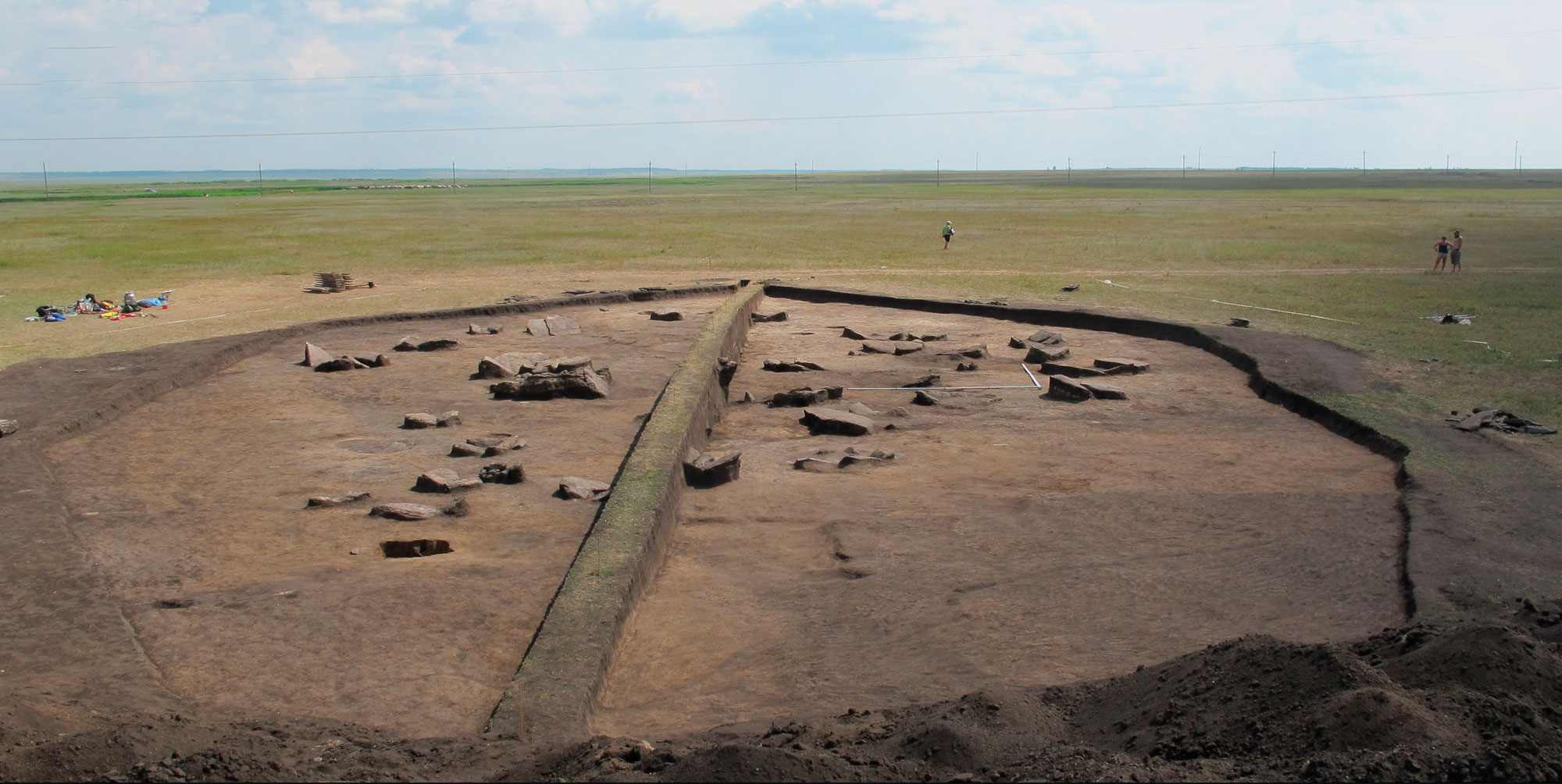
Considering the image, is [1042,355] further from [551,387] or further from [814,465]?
[551,387]

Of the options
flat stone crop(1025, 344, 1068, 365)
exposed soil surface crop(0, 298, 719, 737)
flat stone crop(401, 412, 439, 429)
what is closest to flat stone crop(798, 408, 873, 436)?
exposed soil surface crop(0, 298, 719, 737)

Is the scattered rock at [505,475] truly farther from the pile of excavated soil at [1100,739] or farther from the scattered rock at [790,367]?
the scattered rock at [790,367]

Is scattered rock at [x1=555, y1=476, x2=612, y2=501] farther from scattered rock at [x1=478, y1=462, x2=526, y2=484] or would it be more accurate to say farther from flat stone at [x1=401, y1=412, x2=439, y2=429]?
flat stone at [x1=401, y1=412, x2=439, y2=429]

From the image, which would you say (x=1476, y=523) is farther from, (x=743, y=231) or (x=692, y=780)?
(x=743, y=231)

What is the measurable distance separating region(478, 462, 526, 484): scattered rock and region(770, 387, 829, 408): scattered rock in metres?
3.48

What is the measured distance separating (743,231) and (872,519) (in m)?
33.8

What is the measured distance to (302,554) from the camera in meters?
6.79

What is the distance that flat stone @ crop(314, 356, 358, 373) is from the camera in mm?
12945

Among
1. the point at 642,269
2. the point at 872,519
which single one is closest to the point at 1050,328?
the point at 872,519

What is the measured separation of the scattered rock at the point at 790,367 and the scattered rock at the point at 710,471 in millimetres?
4851

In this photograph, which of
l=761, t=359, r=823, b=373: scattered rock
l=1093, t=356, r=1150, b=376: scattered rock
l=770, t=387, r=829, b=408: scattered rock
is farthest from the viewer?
l=761, t=359, r=823, b=373: scattered rock

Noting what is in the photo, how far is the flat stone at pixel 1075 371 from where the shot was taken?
500 inches

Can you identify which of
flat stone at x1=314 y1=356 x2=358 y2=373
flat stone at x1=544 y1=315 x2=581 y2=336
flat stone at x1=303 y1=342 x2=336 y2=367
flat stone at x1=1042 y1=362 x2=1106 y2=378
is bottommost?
flat stone at x1=1042 y1=362 x2=1106 y2=378

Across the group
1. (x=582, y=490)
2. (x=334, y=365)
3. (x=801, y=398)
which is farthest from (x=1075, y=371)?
(x=334, y=365)
